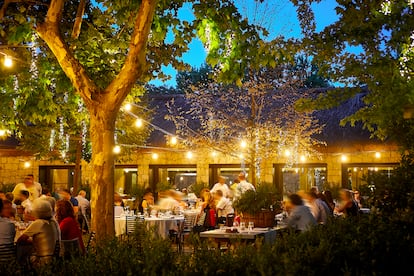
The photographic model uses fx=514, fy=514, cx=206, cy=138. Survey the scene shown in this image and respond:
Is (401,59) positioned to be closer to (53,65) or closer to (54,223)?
(53,65)

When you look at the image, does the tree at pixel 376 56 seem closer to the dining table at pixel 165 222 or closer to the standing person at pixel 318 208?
the standing person at pixel 318 208

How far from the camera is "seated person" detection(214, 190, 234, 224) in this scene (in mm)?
13258

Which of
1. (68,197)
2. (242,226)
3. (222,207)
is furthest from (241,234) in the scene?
(68,197)

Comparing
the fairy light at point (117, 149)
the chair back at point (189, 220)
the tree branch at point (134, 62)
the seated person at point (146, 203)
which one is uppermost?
the tree branch at point (134, 62)

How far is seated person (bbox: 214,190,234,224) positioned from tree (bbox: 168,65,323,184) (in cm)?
326

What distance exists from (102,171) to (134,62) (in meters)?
1.54

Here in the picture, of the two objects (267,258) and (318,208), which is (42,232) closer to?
(267,258)

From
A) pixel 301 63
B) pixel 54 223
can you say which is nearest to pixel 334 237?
pixel 54 223

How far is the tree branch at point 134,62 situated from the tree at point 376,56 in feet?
17.0

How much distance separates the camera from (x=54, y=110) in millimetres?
10312

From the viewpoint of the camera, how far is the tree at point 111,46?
7004 mm

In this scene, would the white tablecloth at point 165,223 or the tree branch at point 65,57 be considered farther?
the white tablecloth at point 165,223

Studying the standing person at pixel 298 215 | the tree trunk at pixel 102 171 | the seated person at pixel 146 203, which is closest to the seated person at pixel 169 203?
the seated person at pixel 146 203

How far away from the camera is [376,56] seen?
1112cm
